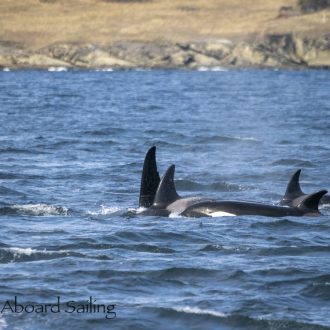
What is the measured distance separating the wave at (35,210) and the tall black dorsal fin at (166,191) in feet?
5.28

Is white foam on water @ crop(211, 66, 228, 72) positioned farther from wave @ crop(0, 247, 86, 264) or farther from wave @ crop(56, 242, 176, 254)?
wave @ crop(0, 247, 86, 264)

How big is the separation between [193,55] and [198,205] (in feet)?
417

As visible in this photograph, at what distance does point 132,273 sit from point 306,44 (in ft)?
429

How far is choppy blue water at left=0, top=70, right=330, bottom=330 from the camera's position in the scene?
41.9 ft

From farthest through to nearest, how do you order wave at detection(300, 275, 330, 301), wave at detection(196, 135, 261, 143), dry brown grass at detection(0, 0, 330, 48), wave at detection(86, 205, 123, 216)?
dry brown grass at detection(0, 0, 330, 48) → wave at detection(196, 135, 261, 143) → wave at detection(86, 205, 123, 216) → wave at detection(300, 275, 330, 301)

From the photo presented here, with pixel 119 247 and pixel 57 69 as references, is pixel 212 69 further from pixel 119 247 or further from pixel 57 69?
pixel 119 247

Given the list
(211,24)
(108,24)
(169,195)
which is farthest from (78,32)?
(169,195)

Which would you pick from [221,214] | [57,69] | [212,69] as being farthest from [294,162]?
[212,69]

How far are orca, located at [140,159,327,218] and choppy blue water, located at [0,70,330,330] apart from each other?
0.98ft

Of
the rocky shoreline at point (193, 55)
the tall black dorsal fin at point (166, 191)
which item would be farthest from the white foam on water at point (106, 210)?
the rocky shoreline at point (193, 55)

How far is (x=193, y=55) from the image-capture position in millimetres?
144875

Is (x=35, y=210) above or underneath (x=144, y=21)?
above

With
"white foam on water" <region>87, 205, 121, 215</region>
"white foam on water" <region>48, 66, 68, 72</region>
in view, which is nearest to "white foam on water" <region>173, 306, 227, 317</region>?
"white foam on water" <region>87, 205, 121, 215</region>

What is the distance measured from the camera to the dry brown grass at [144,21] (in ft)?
509
